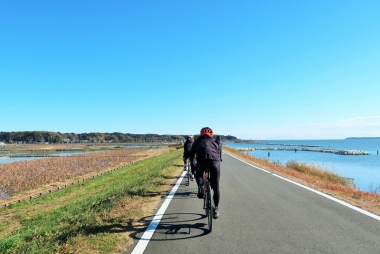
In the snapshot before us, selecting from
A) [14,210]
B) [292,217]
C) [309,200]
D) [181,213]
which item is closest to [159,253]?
[181,213]

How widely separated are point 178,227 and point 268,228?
69.1 inches

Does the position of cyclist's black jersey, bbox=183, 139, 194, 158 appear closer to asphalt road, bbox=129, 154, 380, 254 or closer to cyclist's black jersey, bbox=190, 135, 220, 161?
asphalt road, bbox=129, 154, 380, 254

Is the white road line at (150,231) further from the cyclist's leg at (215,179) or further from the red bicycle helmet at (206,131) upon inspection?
the red bicycle helmet at (206,131)

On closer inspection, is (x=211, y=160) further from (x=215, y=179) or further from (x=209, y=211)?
(x=209, y=211)

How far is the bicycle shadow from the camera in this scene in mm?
5008

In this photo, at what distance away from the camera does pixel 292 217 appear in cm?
622

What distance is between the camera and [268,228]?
5406mm

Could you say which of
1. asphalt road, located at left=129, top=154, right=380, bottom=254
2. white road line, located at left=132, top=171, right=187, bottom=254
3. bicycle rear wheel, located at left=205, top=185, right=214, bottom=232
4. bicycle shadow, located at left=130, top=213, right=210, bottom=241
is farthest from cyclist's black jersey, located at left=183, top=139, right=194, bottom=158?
bicycle rear wheel, located at left=205, top=185, right=214, bottom=232

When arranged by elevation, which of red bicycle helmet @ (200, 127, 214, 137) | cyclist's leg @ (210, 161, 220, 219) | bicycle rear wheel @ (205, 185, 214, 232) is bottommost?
bicycle rear wheel @ (205, 185, 214, 232)

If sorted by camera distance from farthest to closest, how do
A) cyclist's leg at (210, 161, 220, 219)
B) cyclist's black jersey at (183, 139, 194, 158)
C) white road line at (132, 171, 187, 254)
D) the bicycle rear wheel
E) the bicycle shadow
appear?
1. cyclist's black jersey at (183, 139, 194, 158)
2. cyclist's leg at (210, 161, 220, 219)
3. the bicycle rear wheel
4. the bicycle shadow
5. white road line at (132, 171, 187, 254)

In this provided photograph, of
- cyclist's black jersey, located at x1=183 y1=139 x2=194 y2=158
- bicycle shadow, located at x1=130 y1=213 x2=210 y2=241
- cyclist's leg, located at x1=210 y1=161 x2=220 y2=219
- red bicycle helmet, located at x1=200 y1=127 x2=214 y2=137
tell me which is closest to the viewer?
bicycle shadow, located at x1=130 y1=213 x2=210 y2=241

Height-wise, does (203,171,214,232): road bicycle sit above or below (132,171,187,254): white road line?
above

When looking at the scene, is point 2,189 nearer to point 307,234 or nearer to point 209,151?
point 209,151

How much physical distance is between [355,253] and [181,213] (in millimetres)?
3650
